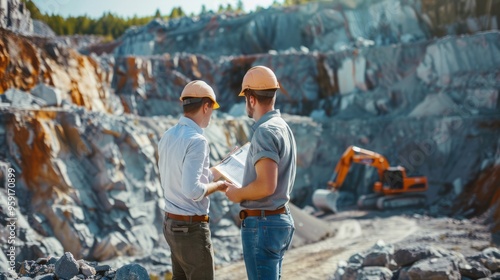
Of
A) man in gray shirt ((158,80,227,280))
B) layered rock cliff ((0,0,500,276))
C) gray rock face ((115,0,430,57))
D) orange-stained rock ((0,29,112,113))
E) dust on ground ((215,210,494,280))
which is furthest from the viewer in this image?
gray rock face ((115,0,430,57))

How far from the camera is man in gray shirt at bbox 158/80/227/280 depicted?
3449 millimetres

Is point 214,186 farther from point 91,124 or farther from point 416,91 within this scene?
point 416,91

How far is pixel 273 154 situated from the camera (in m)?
3.30

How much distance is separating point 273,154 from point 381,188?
14761 mm

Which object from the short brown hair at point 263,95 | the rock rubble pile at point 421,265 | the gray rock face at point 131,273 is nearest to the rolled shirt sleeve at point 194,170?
the short brown hair at point 263,95

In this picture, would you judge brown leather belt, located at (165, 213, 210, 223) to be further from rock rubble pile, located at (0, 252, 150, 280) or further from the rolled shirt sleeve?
rock rubble pile, located at (0, 252, 150, 280)

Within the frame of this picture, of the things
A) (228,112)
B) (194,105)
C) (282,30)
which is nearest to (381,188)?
(228,112)

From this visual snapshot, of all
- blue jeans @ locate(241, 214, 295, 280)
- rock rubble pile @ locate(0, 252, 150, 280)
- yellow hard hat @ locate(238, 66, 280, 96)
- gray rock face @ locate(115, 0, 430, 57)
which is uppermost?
gray rock face @ locate(115, 0, 430, 57)

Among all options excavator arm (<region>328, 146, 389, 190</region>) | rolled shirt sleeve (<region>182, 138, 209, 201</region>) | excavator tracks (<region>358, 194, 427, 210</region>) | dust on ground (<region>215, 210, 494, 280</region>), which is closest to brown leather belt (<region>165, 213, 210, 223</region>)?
rolled shirt sleeve (<region>182, 138, 209, 201</region>)

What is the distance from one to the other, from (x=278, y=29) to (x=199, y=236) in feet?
109

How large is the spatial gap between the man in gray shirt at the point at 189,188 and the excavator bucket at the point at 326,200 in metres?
13.5

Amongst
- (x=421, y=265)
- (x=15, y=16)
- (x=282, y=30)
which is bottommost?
(x=421, y=265)

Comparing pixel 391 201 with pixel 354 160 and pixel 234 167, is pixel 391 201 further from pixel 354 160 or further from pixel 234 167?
pixel 234 167

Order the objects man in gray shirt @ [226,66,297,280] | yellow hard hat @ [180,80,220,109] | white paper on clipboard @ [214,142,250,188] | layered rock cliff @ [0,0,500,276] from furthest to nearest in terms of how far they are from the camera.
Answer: layered rock cliff @ [0,0,500,276] < white paper on clipboard @ [214,142,250,188] < yellow hard hat @ [180,80,220,109] < man in gray shirt @ [226,66,297,280]
